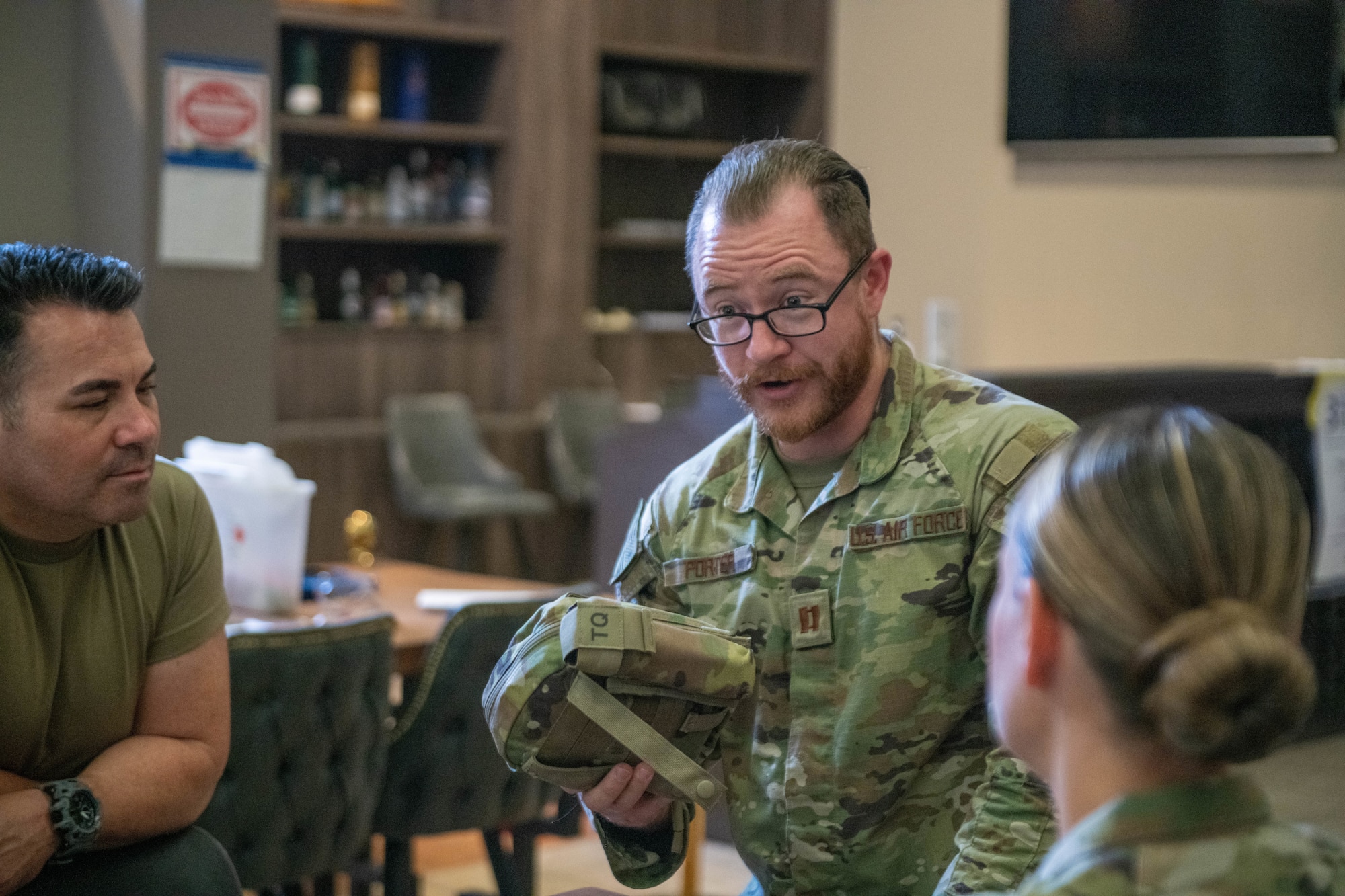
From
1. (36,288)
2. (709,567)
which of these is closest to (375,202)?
(36,288)

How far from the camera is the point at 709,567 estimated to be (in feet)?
5.81

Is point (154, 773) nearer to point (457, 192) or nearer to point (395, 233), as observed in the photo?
point (395, 233)

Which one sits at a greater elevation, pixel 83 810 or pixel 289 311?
pixel 289 311

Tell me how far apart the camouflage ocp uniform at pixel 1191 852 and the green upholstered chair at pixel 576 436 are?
640 cm

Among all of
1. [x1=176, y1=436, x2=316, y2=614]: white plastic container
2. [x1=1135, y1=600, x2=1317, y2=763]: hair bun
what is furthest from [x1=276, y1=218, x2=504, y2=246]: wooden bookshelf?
[x1=1135, y1=600, x2=1317, y2=763]: hair bun

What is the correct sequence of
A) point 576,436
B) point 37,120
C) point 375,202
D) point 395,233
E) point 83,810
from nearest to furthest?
point 83,810 < point 37,120 < point 395,233 < point 375,202 < point 576,436

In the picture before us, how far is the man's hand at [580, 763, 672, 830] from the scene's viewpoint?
1533mm

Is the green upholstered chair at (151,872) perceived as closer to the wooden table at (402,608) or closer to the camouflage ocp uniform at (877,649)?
the camouflage ocp uniform at (877,649)

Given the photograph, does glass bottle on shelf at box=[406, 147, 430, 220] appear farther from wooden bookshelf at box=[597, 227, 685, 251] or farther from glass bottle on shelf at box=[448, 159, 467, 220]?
wooden bookshelf at box=[597, 227, 685, 251]

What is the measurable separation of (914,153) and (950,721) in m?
5.66

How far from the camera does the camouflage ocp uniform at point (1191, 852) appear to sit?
0.99m

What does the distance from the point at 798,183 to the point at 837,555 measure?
0.42 meters

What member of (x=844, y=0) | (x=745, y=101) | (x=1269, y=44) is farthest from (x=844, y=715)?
(x=745, y=101)

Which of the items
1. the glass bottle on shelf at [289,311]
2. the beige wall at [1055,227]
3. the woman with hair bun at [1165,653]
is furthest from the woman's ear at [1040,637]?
the glass bottle on shelf at [289,311]
